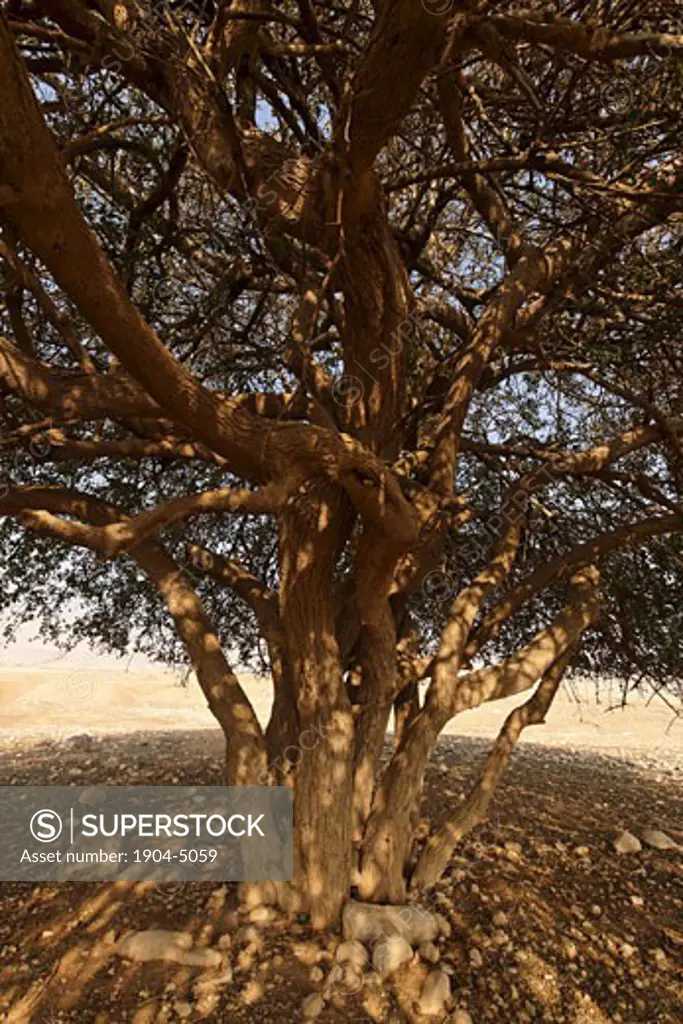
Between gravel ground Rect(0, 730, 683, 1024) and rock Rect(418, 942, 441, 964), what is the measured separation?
66 millimetres

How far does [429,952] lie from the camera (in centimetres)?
388

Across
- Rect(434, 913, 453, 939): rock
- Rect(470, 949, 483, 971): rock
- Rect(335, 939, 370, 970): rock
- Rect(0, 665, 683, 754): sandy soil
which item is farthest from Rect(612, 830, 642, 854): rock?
Rect(0, 665, 683, 754): sandy soil

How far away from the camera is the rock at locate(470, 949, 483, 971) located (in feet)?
12.6

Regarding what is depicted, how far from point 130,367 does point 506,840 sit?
16.2 ft

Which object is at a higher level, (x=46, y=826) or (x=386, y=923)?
(x=46, y=826)

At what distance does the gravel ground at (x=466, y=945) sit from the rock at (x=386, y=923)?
0.13 m

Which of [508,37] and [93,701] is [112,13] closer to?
[508,37]

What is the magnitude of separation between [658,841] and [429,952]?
3.04 m

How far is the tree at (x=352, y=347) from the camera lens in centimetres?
306

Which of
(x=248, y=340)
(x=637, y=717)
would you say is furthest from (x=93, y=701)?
(x=248, y=340)

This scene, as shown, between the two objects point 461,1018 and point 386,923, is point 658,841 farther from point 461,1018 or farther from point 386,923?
point 461,1018

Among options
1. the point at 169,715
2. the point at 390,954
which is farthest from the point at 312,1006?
the point at 169,715

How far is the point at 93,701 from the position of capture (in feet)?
90.5

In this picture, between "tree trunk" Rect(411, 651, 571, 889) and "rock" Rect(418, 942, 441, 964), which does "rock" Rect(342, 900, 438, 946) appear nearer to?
"rock" Rect(418, 942, 441, 964)
